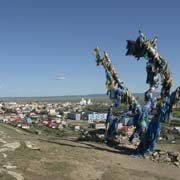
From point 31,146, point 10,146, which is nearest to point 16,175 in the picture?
point 10,146

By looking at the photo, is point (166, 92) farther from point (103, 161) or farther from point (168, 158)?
point (103, 161)

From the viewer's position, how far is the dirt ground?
18.2m

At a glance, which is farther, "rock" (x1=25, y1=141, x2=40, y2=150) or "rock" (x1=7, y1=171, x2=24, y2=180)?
"rock" (x1=25, y1=141, x2=40, y2=150)

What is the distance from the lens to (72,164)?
68.1 ft

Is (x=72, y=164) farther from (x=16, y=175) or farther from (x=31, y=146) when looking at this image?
(x=31, y=146)

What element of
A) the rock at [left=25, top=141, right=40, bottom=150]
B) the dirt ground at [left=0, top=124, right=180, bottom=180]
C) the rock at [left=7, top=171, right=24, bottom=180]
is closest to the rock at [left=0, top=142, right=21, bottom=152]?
the dirt ground at [left=0, top=124, right=180, bottom=180]

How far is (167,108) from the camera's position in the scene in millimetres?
25859

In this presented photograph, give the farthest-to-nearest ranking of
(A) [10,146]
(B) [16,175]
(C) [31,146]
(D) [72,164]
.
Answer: (C) [31,146], (A) [10,146], (D) [72,164], (B) [16,175]

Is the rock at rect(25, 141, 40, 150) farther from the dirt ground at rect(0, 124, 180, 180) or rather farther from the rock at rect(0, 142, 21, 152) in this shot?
the rock at rect(0, 142, 21, 152)

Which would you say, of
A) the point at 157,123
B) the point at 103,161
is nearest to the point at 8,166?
the point at 103,161

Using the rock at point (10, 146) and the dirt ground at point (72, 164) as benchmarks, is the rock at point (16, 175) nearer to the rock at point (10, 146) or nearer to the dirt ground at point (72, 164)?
the dirt ground at point (72, 164)

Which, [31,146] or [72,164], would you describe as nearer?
[72,164]

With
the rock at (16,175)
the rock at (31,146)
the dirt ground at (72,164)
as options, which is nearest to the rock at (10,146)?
the dirt ground at (72,164)

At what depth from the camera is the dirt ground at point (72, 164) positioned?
18219mm
